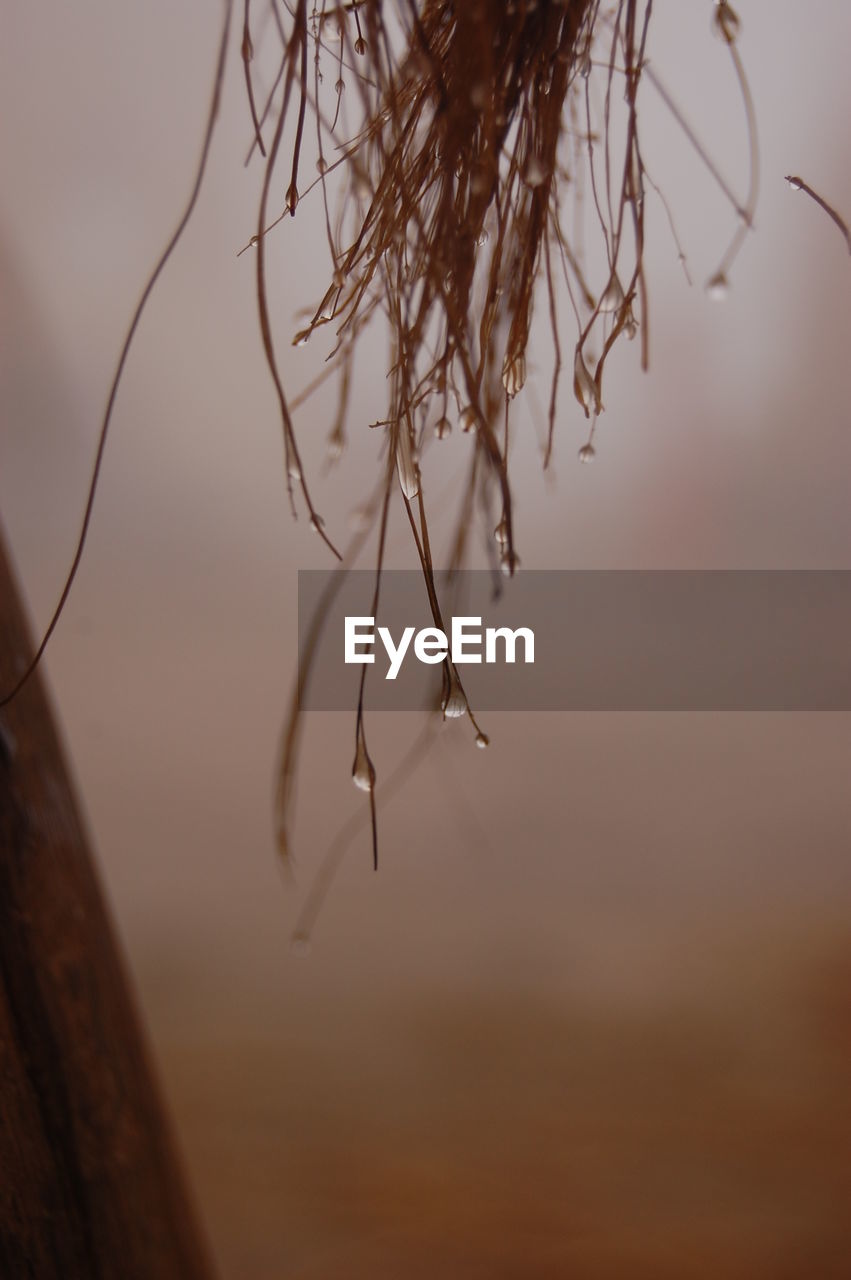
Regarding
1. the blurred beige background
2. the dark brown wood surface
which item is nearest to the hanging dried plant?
the dark brown wood surface

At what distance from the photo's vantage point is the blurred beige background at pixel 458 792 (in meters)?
1.53

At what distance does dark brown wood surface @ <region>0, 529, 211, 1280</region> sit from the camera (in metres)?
Result: 0.43

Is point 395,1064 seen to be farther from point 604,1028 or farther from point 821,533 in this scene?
point 821,533

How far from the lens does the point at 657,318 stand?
1.98 meters

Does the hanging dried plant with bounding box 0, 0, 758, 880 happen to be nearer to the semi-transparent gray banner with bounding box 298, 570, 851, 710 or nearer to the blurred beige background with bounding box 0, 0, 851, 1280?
the blurred beige background with bounding box 0, 0, 851, 1280

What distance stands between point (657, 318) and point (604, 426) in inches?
10.1

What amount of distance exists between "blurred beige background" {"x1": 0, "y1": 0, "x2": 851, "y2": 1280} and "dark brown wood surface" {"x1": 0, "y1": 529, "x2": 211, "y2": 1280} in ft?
3.67

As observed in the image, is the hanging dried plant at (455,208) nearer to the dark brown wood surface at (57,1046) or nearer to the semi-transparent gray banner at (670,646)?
the dark brown wood surface at (57,1046)

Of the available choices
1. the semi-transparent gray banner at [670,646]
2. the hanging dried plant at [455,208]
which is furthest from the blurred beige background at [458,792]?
the hanging dried plant at [455,208]

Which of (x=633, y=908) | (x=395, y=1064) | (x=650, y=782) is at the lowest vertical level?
(x=395, y=1064)

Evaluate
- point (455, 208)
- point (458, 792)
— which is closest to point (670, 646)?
point (458, 792)

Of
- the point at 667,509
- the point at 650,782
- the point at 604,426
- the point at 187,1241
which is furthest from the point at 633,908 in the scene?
the point at 187,1241

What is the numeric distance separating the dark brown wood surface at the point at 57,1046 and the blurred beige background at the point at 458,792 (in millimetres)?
1119

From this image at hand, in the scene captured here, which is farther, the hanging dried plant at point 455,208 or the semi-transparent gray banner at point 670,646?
the semi-transparent gray banner at point 670,646
